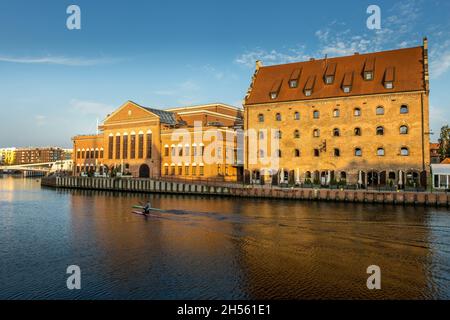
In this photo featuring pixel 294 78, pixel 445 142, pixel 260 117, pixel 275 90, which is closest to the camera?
pixel 294 78

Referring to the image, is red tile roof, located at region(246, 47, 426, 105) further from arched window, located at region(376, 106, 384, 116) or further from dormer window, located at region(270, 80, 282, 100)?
arched window, located at region(376, 106, 384, 116)

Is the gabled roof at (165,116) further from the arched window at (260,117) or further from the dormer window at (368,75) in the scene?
the dormer window at (368,75)

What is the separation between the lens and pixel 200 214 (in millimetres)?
35750

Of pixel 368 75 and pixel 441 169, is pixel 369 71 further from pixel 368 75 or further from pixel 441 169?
pixel 441 169

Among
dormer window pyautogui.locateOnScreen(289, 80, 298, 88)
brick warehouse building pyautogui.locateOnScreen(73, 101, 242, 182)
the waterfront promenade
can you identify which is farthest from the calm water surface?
brick warehouse building pyautogui.locateOnScreen(73, 101, 242, 182)

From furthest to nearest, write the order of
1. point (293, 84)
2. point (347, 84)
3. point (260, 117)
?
point (260, 117) → point (293, 84) → point (347, 84)

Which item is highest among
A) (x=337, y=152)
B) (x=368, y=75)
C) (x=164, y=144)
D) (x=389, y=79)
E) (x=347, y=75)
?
(x=347, y=75)

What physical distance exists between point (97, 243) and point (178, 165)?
46622 millimetres

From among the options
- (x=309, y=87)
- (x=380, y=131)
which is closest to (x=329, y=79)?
(x=309, y=87)

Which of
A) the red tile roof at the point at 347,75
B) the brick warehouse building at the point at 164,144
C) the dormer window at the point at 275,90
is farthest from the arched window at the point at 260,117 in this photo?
the brick warehouse building at the point at 164,144

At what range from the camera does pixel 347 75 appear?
53.8 m

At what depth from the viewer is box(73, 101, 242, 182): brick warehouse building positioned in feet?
219

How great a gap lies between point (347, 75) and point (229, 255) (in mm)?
41722

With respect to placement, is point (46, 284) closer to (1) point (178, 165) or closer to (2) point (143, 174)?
(1) point (178, 165)
